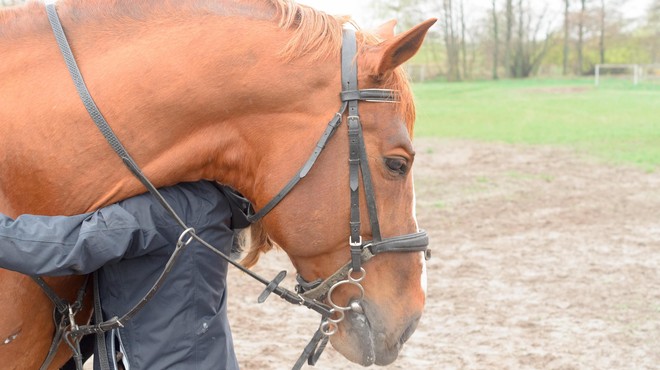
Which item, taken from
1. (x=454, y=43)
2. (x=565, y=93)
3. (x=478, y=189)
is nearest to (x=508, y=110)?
(x=565, y=93)

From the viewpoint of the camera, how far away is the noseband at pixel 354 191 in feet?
7.27

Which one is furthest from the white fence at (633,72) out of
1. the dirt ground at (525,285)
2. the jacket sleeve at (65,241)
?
the jacket sleeve at (65,241)

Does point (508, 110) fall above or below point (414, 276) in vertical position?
below

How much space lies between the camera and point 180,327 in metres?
2.33

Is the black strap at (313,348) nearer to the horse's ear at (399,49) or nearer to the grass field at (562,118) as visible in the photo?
the horse's ear at (399,49)

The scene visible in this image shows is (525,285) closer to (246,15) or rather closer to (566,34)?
(246,15)

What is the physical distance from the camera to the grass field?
15.1 m

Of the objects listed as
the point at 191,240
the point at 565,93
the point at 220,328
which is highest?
the point at 191,240

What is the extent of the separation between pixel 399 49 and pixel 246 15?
53cm

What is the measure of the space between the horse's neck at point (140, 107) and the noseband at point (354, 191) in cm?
8

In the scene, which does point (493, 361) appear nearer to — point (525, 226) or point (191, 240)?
point (191, 240)

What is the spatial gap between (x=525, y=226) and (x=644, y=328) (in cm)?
323

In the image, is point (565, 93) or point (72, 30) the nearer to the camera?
point (72, 30)

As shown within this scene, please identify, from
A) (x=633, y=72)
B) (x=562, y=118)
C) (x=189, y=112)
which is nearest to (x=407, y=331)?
(x=189, y=112)
